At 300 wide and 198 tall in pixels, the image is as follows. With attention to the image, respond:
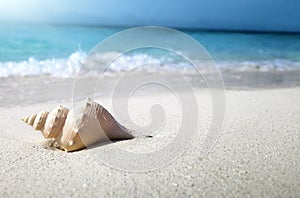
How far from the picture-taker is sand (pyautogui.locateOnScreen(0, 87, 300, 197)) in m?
1.54

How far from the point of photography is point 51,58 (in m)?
8.47

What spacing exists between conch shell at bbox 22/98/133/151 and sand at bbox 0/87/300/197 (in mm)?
72

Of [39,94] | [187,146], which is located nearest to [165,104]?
[187,146]

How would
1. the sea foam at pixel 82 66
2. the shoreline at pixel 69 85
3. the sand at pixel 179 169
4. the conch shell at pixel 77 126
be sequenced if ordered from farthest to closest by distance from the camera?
the sea foam at pixel 82 66 < the shoreline at pixel 69 85 < the conch shell at pixel 77 126 < the sand at pixel 179 169

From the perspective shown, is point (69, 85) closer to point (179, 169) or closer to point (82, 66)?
point (82, 66)

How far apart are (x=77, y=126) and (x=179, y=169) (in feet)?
2.24

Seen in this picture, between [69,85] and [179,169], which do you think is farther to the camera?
[69,85]

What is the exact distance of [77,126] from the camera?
2021 millimetres

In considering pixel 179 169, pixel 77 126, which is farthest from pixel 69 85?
pixel 179 169

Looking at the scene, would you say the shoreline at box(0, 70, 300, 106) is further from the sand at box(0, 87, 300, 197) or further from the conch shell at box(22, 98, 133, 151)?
the conch shell at box(22, 98, 133, 151)

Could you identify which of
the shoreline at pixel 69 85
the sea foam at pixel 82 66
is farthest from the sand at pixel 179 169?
the sea foam at pixel 82 66

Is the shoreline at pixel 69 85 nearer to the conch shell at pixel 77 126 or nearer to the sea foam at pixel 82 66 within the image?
the sea foam at pixel 82 66

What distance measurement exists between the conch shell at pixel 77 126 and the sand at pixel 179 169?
72 mm

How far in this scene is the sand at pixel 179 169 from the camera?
5.04ft
